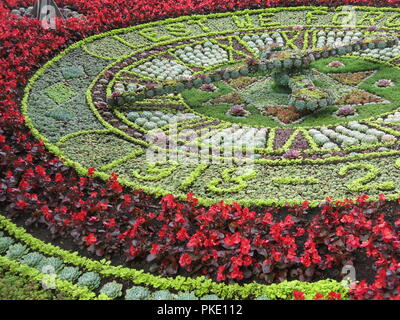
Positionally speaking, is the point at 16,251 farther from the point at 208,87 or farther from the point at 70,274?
the point at 208,87

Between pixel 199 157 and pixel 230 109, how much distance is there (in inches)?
83.1

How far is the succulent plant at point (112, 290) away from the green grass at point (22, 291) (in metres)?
0.36

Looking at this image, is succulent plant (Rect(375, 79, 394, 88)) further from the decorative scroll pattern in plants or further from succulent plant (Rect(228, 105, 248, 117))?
succulent plant (Rect(228, 105, 248, 117))

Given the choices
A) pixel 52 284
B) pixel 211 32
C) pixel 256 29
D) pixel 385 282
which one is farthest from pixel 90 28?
pixel 385 282

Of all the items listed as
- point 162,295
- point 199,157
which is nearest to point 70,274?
point 162,295

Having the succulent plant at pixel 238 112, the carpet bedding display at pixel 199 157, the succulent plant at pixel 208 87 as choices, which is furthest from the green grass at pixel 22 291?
the succulent plant at pixel 208 87

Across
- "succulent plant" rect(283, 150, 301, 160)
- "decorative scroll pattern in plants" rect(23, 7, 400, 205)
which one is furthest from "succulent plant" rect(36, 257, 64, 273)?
"succulent plant" rect(283, 150, 301, 160)

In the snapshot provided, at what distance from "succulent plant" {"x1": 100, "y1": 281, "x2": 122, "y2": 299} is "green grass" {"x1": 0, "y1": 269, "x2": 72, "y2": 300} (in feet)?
1.18

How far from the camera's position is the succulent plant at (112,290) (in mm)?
5492

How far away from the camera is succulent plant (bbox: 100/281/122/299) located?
5492 millimetres

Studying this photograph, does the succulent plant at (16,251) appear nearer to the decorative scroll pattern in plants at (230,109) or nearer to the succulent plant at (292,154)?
the decorative scroll pattern in plants at (230,109)

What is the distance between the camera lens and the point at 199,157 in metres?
7.98

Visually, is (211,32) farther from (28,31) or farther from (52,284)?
(52,284)
